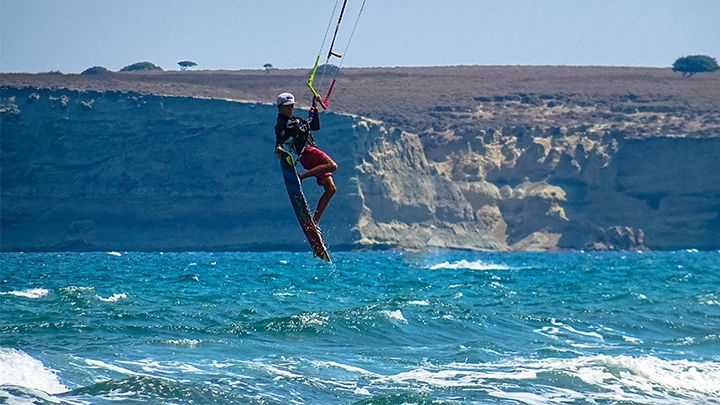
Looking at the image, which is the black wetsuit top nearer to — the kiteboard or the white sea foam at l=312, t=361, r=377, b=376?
the kiteboard

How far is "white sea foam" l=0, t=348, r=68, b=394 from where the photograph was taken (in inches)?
510

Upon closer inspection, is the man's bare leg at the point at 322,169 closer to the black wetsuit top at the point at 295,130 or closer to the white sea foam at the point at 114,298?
the black wetsuit top at the point at 295,130

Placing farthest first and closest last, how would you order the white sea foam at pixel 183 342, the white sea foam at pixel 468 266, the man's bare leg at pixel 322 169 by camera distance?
the white sea foam at pixel 468 266 → the white sea foam at pixel 183 342 → the man's bare leg at pixel 322 169

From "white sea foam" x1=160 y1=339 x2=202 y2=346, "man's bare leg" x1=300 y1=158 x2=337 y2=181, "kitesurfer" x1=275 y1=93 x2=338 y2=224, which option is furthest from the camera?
"white sea foam" x1=160 y1=339 x2=202 y2=346

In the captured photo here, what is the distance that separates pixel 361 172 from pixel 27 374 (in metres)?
60.2

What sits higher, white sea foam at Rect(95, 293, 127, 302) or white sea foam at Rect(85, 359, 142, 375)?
white sea foam at Rect(85, 359, 142, 375)

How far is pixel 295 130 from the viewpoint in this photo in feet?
39.4

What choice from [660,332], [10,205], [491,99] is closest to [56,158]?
[10,205]

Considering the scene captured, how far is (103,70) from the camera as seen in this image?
332ft

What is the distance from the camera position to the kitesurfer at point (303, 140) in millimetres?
11945

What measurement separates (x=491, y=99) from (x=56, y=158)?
1644 inches

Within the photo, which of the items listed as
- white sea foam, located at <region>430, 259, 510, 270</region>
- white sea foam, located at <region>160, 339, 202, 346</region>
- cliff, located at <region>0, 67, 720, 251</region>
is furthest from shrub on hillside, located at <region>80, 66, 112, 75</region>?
white sea foam, located at <region>160, 339, 202, 346</region>

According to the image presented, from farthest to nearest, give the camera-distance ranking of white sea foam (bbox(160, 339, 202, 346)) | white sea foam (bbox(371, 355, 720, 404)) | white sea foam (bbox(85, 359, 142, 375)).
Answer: white sea foam (bbox(160, 339, 202, 346))
white sea foam (bbox(371, 355, 720, 404))
white sea foam (bbox(85, 359, 142, 375))

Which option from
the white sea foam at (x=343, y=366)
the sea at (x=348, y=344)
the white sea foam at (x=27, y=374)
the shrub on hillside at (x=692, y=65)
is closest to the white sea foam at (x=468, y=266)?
the sea at (x=348, y=344)
